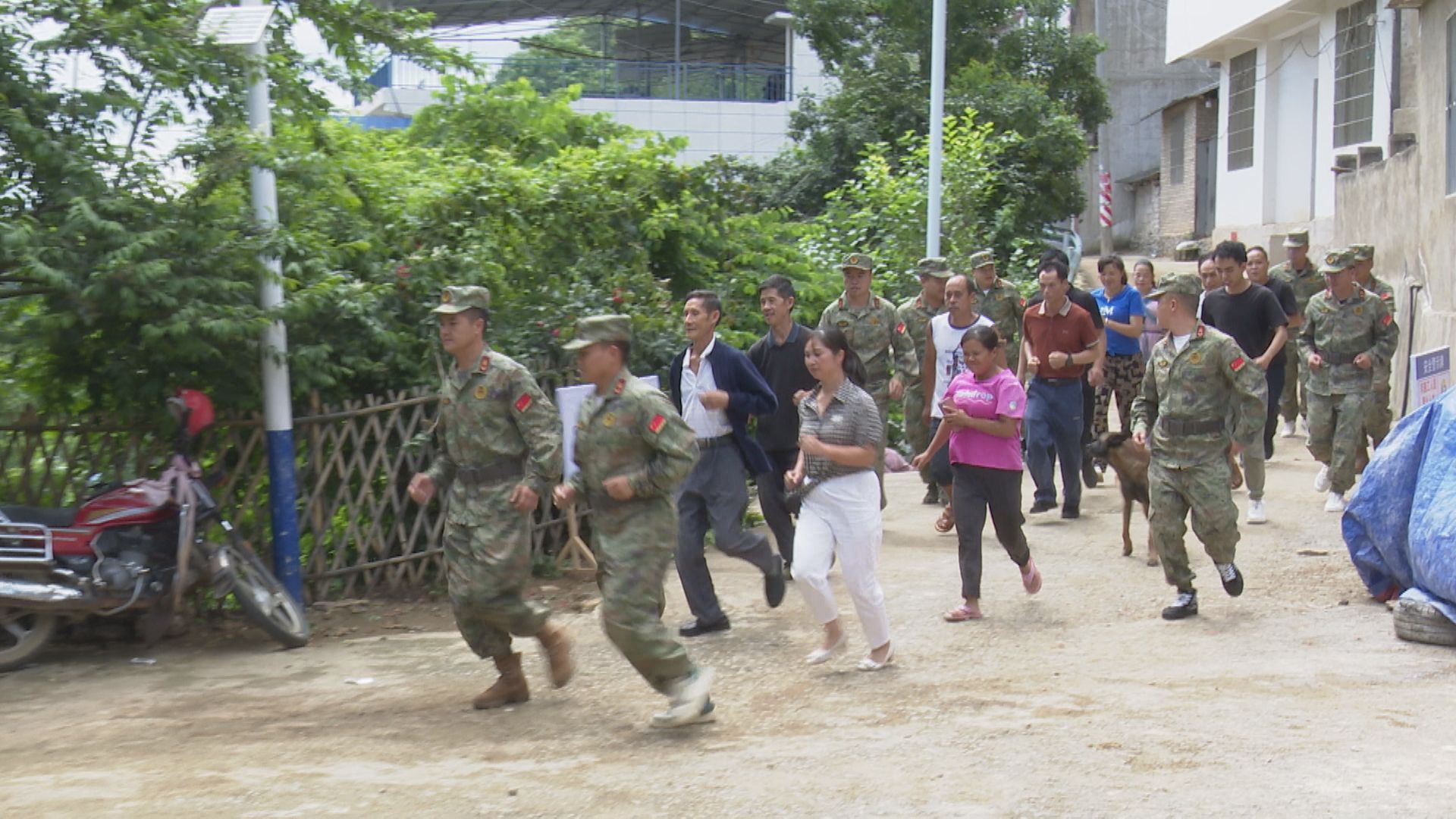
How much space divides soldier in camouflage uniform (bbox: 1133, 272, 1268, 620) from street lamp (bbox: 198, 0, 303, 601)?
4.43 m

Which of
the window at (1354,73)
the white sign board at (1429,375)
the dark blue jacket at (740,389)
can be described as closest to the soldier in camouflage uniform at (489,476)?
the dark blue jacket at (740,389)

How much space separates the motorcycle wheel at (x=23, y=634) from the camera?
7102 mm

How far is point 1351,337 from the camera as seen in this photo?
9.74m

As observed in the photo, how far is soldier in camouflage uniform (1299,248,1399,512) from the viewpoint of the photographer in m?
9.71

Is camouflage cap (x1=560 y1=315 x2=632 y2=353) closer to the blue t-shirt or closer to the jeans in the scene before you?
the jeans

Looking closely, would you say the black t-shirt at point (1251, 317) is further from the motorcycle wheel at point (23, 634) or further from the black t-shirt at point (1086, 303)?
the motorcycle wheel at point (23, 634)

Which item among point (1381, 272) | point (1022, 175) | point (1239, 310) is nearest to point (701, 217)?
point (1239, 310)

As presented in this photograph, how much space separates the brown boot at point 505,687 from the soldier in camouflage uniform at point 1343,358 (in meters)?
6.09

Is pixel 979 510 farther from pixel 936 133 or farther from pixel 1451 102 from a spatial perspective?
pixel 936 133

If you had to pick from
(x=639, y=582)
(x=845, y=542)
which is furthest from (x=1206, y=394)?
(x=639, y=582)

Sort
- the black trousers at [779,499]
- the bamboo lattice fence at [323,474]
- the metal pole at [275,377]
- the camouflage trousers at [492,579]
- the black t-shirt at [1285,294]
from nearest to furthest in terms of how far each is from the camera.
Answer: the camouflage trousers at [492,579] < the metal pole at [275,377] < the bamboo lattice fence at [323,474] < the black trousers at [779,499] < the black t-shirt at [1285,294]

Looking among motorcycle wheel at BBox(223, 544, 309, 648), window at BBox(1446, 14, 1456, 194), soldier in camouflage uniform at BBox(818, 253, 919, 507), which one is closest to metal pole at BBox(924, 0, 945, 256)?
window at BBox(1446, 14, 1456, 194)

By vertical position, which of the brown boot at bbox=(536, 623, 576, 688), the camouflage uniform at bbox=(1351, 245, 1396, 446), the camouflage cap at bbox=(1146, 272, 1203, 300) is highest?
the camouflage cap at bbox=(1146, 272, 1203, 300)

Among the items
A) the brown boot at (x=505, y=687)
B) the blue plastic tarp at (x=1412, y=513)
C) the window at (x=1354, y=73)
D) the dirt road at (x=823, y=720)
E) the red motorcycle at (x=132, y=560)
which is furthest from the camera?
the window at (x=1354, y=73)
